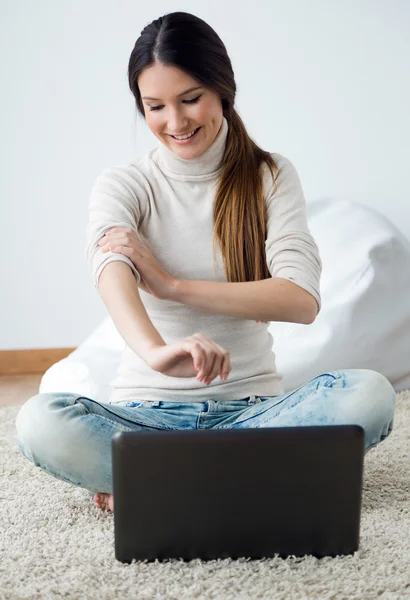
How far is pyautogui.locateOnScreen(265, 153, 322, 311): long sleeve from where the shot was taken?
1.34 m

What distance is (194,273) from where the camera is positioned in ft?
4.64

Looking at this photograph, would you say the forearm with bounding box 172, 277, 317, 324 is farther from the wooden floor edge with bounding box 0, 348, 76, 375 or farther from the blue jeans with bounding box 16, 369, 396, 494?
the wooden floor edge with bounding box 0, 348, 76, 375

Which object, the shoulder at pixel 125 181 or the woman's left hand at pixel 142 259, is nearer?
the woman's left hand at pixel 142 259

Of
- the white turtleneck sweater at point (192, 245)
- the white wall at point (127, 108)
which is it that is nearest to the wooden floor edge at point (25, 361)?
the white wall at point (127, 108)

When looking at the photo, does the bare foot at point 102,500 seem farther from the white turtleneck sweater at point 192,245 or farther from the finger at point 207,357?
the finger at point 207,357

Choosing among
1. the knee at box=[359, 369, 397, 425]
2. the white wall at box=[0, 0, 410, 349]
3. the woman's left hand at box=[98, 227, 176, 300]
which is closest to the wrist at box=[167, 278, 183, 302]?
the woman's left hand at box=[98, 227, 176, 300]

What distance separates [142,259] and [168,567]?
486 millimetres

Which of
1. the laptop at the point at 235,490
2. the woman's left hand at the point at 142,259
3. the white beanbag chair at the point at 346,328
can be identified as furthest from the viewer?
the white beanbag chair at the point at 346,328

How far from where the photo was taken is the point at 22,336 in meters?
2.89

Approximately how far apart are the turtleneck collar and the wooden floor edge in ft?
5.16

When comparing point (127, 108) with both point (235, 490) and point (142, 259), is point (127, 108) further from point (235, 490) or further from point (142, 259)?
point (235, 490)

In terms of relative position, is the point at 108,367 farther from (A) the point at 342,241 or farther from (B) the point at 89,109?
(B) the point at 89,109

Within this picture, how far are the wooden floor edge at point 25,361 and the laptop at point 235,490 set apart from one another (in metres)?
1.90

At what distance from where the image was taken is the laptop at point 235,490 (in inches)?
38.8
